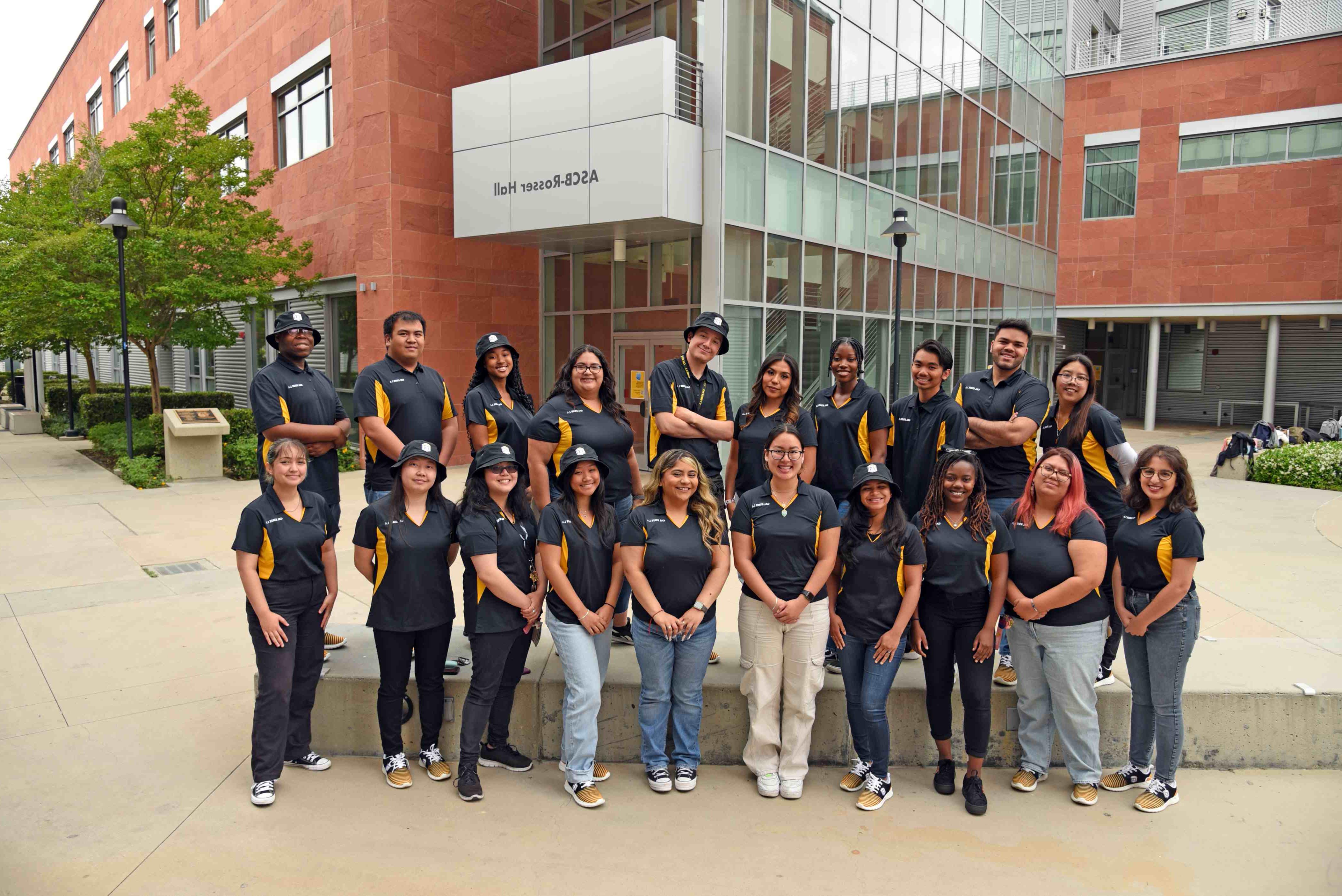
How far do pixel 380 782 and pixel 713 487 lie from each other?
7.88ft

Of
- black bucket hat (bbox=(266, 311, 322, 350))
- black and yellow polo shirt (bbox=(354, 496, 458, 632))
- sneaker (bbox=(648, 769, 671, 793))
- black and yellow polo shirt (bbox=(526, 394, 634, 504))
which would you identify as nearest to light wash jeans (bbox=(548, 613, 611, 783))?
sneaker (bbox=(648, 769, 671, 793))

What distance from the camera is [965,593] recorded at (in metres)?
4.44

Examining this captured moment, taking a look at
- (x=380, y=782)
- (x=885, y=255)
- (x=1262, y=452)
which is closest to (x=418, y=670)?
(x=380, y=782)

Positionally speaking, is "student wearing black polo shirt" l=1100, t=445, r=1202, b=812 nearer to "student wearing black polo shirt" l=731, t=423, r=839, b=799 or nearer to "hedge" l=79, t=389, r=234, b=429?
"student wearing black polo shirt" l=731, t=423, r=839, b=799

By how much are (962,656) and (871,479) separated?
1015mm

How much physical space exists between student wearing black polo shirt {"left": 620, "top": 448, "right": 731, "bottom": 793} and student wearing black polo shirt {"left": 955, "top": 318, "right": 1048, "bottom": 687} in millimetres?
1728

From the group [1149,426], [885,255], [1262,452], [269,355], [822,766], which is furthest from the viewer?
[1149,426]

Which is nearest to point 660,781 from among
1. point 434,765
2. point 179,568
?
point 434,765

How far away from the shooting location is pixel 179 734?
17.1ft

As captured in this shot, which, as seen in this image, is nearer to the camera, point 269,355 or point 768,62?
point 768,62

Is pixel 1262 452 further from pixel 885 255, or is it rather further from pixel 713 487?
pixel 713 487

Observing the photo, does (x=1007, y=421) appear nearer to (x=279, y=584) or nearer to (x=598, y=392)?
(x=598, y=392)

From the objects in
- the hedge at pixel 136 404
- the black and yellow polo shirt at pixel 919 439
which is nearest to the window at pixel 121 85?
the hedge at pixel 136 404

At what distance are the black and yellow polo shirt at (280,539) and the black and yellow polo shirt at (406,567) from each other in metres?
0.22
